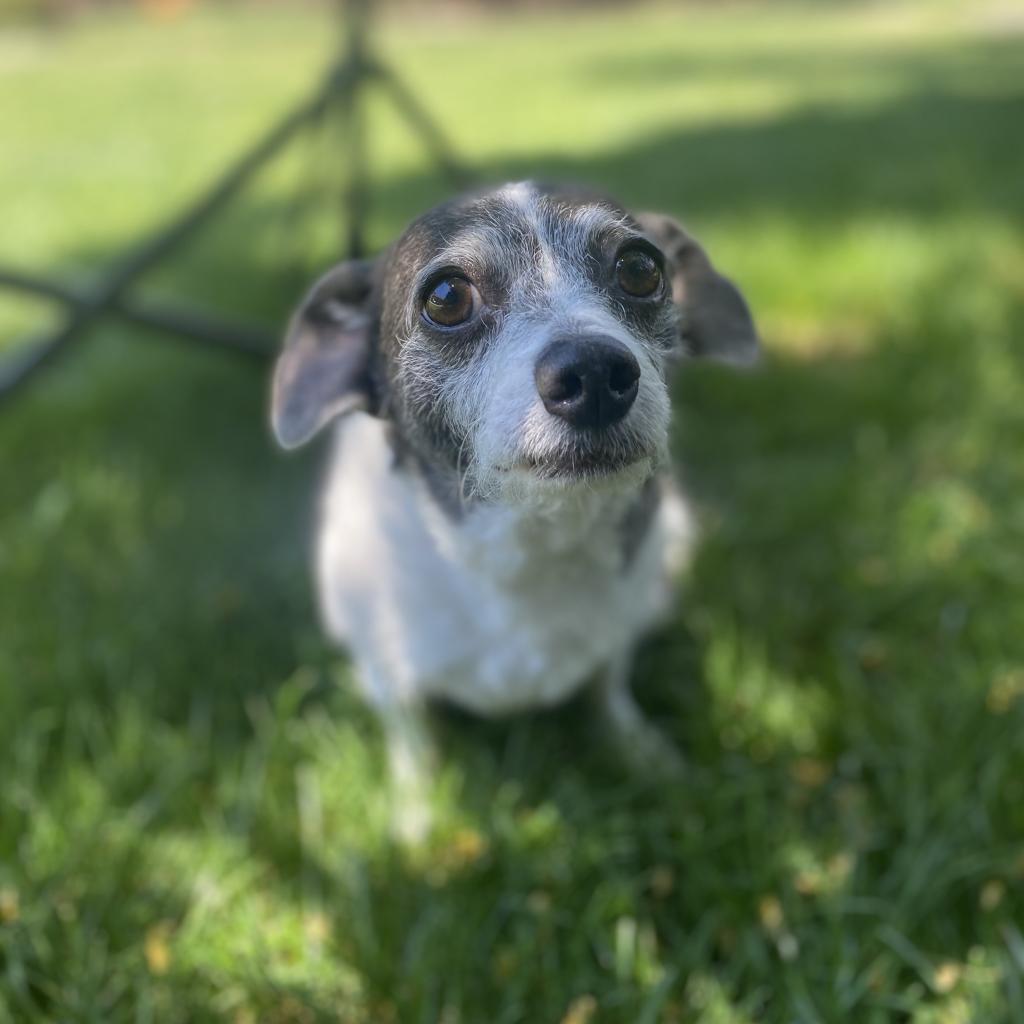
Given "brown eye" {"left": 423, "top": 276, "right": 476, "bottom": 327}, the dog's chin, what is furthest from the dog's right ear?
the dog's chin

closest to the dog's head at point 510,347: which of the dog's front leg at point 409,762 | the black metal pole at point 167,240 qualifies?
the dog's front leg at point 409,762

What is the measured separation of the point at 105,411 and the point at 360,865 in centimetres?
255

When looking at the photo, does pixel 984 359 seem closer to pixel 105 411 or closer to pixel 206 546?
pixel 206 546

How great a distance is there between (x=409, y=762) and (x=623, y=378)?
1.22 meters

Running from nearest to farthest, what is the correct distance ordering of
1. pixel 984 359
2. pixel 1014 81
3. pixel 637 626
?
pixel 637 626 → pixel 984 359 → pixel 1014 81

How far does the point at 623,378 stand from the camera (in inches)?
62.6

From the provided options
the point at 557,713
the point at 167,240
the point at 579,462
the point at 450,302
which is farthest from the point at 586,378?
the point at 167,240

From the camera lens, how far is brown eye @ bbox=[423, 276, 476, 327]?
5.73 feet

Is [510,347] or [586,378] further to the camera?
[510,347]

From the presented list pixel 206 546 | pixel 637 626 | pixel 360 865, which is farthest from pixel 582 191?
pixel 206 546

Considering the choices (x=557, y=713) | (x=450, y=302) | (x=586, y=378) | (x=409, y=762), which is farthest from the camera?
(x=557, y=713)

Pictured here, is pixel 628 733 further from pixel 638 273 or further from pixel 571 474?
pixel 638 273

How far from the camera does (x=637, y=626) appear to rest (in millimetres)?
2475

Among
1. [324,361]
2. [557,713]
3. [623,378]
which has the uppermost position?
[623,378]
